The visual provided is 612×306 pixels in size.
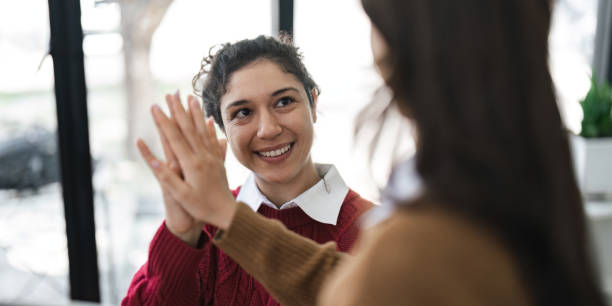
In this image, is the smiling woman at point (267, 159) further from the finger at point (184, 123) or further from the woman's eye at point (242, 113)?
the finger at point (184, 123)

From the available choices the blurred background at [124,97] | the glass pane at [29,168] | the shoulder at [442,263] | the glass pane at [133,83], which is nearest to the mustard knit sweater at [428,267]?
the shoulder at [442,263]

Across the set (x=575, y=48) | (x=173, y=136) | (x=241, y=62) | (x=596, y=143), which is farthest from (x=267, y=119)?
(x=575, y=48)

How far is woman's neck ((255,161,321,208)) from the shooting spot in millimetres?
1401

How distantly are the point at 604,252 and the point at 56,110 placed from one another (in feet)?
8.54

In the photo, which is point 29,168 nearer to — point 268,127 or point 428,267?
point 268,127

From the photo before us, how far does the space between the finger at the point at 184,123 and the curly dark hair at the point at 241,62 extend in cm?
48

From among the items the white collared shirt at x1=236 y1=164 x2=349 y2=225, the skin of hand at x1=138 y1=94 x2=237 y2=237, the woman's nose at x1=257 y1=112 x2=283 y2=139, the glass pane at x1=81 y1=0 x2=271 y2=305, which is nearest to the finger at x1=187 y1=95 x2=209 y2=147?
the skin of hand at x1=138 y1=94 x2=237 y2=237

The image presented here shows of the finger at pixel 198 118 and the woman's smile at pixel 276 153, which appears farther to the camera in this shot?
the woman's smile at pixel 276 153

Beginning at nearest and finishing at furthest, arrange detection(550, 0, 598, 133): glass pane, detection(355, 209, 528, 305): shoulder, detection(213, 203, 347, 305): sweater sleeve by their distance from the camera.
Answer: detection(355, 209, 528, 305): shoulder < detection(213, 203, 347, 305): sweater sleeve < detection(550, 0, 598, 133): glass pane

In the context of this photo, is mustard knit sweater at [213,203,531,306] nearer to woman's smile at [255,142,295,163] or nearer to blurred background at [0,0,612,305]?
woman's smile at [255,142,295,163]

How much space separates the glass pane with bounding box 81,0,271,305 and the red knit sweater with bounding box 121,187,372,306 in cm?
76

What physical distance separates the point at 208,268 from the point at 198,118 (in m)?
0.57

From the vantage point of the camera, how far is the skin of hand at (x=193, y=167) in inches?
33.4

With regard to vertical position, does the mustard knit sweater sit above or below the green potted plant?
above
